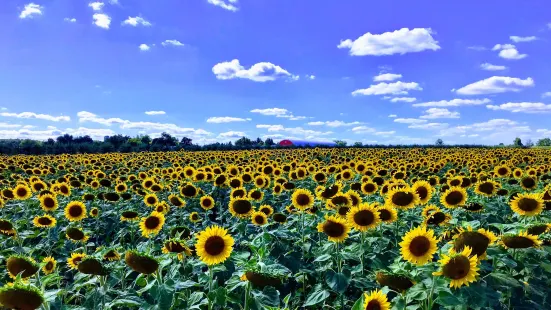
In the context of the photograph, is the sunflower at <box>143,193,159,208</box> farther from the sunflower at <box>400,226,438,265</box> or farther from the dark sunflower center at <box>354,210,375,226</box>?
the sunflower at <box>400,226,438,265</box>

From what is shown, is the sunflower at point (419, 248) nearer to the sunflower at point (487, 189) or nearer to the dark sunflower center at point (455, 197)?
the dark sunflower center at point (455, 197)

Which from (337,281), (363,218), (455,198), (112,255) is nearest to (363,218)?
(363,218)

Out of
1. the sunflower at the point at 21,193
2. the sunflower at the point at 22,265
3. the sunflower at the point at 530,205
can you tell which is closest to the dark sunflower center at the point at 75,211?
the sunflower at the point at 21,193

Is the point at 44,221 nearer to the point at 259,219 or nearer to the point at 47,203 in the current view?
the point at 47,203

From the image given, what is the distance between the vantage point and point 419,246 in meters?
3.53

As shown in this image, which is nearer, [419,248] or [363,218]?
[419,248]

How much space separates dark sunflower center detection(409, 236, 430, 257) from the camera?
138 inches

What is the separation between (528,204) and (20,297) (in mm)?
5708

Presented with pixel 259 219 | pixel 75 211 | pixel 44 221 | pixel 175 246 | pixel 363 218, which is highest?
pixel 363 218

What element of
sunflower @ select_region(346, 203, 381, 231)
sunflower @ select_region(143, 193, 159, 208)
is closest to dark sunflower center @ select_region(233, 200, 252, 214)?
sunflower @ select_region(346, 203, 381, 231)

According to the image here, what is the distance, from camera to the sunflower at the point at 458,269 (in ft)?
9.75

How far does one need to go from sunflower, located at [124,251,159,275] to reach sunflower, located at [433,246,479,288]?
7.11 feet

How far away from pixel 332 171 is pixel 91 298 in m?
10.1

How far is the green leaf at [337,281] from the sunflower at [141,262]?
173 cm
